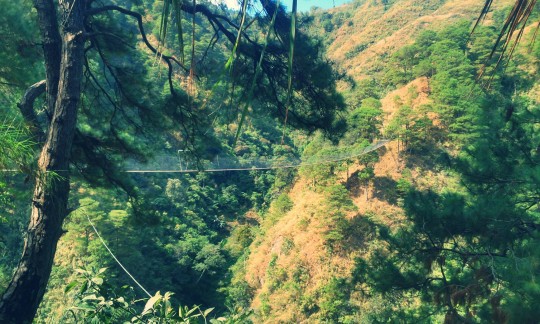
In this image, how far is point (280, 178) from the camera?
18.6m

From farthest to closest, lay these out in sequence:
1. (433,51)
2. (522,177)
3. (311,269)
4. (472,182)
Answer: (433,51) < (311,269) < (472,182) < (522,177)

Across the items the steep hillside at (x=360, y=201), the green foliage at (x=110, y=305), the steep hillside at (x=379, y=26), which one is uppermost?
the steep hillside at (x=379, y=26)

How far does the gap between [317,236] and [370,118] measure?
451cm

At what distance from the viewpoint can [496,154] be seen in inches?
111

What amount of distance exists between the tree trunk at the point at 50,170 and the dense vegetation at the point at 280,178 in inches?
3.0

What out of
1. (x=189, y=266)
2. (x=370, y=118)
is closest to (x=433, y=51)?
(x=370, y=118)

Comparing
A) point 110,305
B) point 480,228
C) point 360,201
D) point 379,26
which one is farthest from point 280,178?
point 110,305

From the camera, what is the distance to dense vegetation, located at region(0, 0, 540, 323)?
196 cm

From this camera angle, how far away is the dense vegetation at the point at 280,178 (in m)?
1.96

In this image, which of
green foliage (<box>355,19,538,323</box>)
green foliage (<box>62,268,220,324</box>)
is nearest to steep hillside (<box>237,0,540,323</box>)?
green foliage (<box>355,19,538,323</box>)

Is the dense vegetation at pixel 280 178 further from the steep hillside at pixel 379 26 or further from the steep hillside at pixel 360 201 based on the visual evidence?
the steep hillside at pixel 379 26

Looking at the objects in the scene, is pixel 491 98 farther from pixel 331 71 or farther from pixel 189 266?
pixel 189 266

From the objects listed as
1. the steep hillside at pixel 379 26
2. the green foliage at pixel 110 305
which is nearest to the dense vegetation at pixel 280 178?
the green foliage at pixel 110 305

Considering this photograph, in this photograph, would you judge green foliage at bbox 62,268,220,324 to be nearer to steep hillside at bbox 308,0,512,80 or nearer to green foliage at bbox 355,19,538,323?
green foliage at bbox 355,19,538,323
